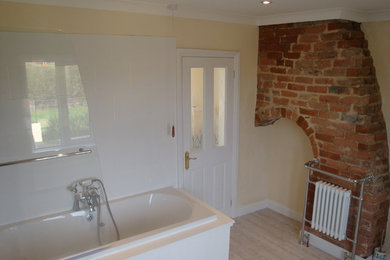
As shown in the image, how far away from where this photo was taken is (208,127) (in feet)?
12.4

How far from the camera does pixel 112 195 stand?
125 inches

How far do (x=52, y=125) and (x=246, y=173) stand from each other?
2.44 m

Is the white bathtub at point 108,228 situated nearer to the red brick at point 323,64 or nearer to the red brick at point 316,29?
the red brick at point 323,64

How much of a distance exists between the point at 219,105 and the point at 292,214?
1.70 m

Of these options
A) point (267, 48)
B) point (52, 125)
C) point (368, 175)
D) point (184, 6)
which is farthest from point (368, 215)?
point (52, 125)

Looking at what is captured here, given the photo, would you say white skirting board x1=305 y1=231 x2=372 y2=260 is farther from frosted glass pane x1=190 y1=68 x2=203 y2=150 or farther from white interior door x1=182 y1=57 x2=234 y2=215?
frosted glass pane x1=190 y1=68 x2=203 y2=150

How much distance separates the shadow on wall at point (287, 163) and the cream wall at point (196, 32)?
4.2 inches

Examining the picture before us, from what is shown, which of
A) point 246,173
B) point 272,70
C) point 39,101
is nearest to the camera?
point 39,101

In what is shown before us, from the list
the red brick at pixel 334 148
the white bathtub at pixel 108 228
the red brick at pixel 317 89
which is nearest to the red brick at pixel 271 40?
the red brick at pixel 317 89

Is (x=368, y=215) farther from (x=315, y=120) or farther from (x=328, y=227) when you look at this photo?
(x=315, y=120)

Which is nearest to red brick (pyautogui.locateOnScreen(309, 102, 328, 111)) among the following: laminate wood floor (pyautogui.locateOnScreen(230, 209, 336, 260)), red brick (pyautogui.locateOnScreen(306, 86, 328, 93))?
red brick (pyautogui.locateOnScreen(306, 86, 328, 93))

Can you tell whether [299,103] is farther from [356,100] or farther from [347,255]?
[347,255]

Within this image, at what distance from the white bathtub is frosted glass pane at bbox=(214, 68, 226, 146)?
2.85 feet

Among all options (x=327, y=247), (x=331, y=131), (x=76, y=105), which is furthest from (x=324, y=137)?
(x=76, y=105)
